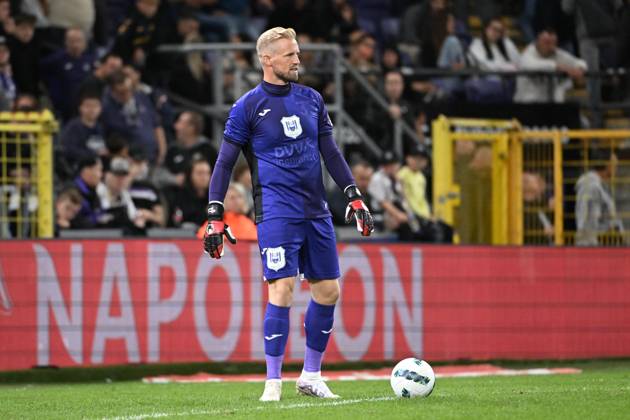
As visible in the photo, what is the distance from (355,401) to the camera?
951cm

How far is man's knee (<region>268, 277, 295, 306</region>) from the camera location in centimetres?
945

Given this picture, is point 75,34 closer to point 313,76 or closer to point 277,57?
point 313,76

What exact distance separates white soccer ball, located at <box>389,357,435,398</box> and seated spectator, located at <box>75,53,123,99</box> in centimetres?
863

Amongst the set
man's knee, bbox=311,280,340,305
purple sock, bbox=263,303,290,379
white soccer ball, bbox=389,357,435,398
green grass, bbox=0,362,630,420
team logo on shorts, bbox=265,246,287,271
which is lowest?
green grass, bbox=0,362,630,420

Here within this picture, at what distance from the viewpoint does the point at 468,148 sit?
1720 centimetres

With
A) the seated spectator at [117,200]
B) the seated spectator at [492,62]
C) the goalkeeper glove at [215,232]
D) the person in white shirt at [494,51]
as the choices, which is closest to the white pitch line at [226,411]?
the goalkeeper glove at [215,232]

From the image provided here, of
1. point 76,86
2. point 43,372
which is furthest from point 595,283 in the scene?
point 76,86

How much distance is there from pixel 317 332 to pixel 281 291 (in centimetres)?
51

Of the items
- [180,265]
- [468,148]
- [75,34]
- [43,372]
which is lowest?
[43,372]

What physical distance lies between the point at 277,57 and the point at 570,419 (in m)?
3.11

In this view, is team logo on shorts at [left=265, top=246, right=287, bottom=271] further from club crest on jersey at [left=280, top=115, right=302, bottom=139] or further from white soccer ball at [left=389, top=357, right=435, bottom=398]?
white soccer ball at [left=389, top=357, right=435, bottom=398]

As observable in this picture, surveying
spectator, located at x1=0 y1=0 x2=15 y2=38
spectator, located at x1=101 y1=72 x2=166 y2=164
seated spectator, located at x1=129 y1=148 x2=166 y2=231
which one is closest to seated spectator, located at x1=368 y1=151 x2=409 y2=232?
seated spectator, located at x1=129 y1=148 x2=166 y2=231

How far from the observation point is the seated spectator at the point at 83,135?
55.4ft

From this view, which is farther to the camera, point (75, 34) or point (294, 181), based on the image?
point (75, 34)
